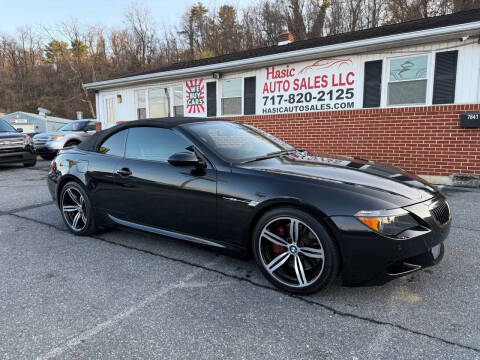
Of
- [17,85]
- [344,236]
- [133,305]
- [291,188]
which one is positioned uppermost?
[17,85]

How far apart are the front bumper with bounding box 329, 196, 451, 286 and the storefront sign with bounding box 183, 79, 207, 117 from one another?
9278 millimetres

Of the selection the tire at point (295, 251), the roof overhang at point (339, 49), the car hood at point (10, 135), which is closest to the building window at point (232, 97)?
the roof overhang at point (339, 49)

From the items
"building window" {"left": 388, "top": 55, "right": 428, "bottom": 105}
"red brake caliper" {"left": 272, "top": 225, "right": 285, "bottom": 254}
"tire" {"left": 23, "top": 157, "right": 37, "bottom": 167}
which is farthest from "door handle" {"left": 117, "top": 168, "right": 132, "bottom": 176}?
"tire" {"left": 23, "top": 157, "right": 37, "bottom": 167}

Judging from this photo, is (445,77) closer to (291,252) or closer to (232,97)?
(232,97)

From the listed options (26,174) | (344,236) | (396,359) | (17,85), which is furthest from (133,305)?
(17,85)

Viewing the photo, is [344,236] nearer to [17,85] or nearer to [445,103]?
[445,103]

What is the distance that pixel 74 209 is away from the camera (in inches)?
160

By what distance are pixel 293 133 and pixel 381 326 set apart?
24.4 feet

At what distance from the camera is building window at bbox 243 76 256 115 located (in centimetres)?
980

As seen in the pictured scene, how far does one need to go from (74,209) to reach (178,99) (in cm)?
810

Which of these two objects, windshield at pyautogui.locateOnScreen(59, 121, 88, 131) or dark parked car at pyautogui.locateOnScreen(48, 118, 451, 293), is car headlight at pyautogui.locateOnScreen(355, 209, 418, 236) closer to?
dark parked car at pyautogui.locateOnScreen(48, 118, 451, 293)

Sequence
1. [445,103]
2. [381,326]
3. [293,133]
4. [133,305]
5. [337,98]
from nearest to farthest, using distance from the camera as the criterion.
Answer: [381,326], [133,305], [445,103], [337,98], [293,133]

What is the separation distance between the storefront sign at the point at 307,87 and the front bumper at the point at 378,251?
6.46 metres

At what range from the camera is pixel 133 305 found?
2.45 metres
